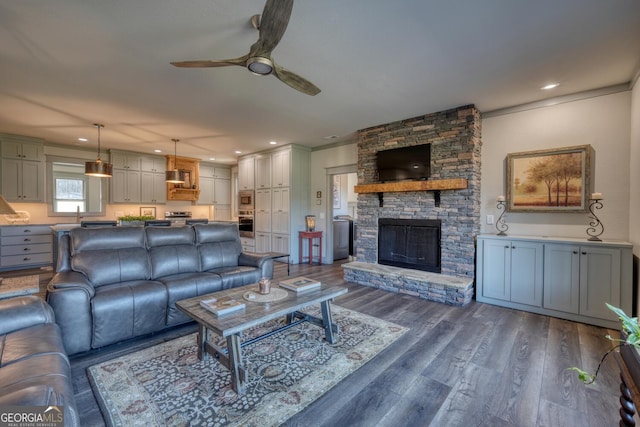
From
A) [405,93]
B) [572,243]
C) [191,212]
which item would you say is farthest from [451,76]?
[191,212]

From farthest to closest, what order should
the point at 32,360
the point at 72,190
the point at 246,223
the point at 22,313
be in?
1. the point at 246,223
2. the point at 72,190
3. the point at 22,313
4. the point at 32,360

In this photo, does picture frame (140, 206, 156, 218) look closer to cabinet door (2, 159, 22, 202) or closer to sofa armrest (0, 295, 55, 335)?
cabinet door (2, 159, 22, 202)

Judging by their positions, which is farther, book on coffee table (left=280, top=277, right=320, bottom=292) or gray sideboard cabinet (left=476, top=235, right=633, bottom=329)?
gray sideboard cabinet (left=476, top=235, right=633, bottom=329)

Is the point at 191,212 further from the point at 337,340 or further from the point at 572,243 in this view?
the point at 572,243

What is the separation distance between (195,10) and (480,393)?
3.52 metres

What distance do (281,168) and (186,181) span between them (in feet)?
10.2

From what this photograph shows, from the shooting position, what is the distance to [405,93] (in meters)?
3.54

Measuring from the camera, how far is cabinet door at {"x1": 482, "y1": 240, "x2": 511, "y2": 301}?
361 cm

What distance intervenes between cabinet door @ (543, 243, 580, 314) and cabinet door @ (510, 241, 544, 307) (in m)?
0.07

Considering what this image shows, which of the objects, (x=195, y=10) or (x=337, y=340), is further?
(x=337, y=340)

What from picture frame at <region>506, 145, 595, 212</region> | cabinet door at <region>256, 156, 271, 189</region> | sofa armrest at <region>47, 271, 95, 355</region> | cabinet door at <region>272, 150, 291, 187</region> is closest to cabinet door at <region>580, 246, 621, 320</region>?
picture frame at <region>506, 145, 595, 212</region>

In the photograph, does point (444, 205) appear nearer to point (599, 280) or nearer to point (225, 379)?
point (599, 280)

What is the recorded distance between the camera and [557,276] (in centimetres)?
326

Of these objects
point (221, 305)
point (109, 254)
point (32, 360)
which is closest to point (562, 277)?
point (221, 305)
